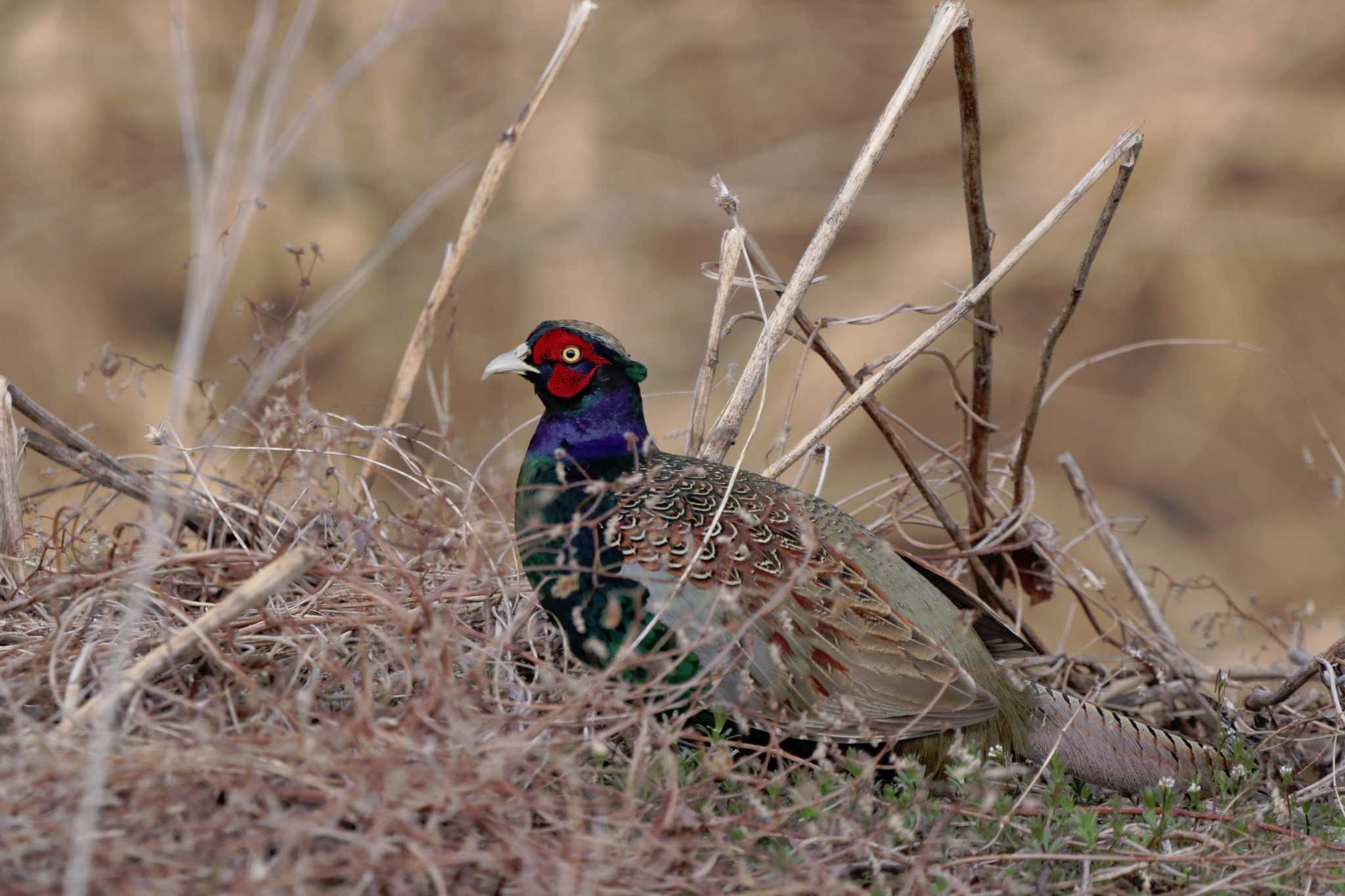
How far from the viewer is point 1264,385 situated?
513cm

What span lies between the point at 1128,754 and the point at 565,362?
46.3 inches

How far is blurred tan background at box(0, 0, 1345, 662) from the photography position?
16.5 feet

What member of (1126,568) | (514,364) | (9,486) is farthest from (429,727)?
(1126,568)

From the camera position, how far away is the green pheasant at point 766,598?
2.00m

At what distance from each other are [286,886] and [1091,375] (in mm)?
4491

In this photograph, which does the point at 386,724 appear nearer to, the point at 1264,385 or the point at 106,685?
the point at 106,685

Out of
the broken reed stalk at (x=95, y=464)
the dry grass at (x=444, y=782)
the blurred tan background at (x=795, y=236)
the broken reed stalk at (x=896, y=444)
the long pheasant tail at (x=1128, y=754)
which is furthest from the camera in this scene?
the blurred tan background at (x=795, y=236)

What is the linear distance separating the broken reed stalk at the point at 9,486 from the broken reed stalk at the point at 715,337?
1.20 m

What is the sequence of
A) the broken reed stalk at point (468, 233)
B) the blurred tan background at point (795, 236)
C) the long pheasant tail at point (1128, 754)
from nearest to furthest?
the long pheasant tail at point (1128, 754), the broken reed stalk at point (468, 233), the blurred tan background at point (795, 236)

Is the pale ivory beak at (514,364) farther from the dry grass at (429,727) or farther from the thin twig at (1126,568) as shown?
the thin twig at (1126,568)

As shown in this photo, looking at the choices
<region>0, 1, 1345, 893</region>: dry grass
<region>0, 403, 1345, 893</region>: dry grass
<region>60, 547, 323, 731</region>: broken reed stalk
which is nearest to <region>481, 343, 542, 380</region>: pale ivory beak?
<region>0, 1, 1345, 893</region>: dry grass

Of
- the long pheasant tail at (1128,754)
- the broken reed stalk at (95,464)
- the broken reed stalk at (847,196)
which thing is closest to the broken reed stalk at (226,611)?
the broken reed stalk at (95,464)

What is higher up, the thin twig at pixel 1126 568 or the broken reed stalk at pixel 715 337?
the broken reed stalk at pixel 715 337

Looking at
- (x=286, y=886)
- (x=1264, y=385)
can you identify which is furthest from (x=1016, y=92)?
(x=286, y=886)
